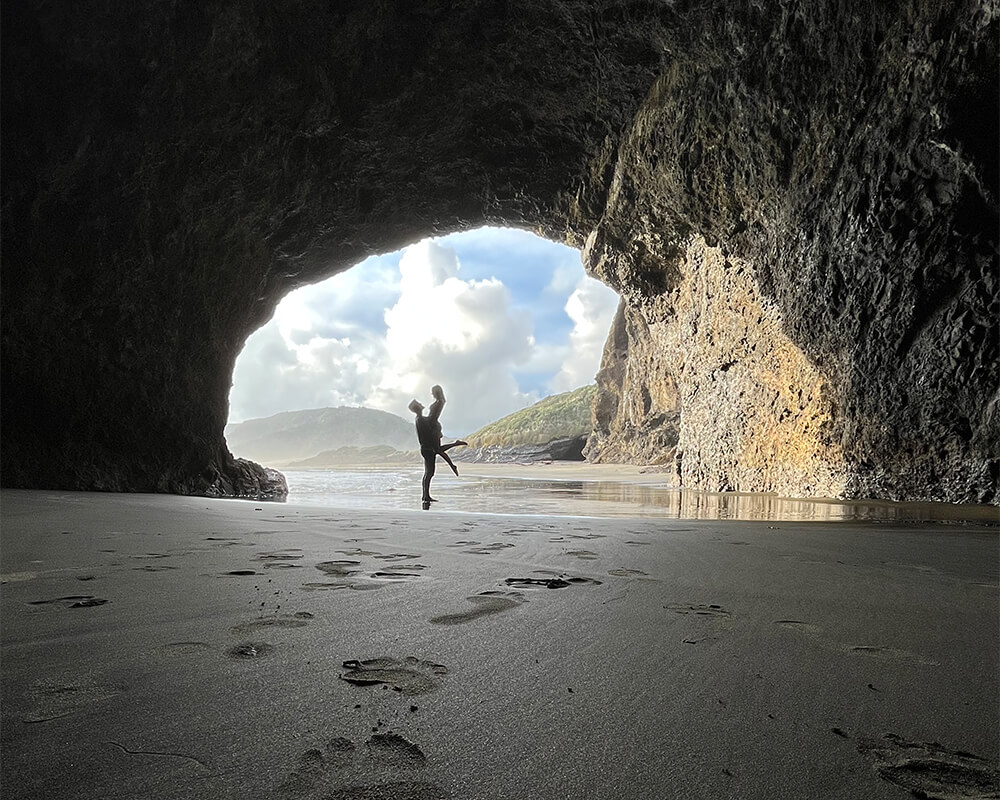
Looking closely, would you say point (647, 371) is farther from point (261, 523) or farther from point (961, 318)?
point (261, 523)

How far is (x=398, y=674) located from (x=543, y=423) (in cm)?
4723

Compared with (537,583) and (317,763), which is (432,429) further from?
(317,763)

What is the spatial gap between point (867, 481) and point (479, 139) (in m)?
6.80

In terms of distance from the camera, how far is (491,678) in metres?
1.10

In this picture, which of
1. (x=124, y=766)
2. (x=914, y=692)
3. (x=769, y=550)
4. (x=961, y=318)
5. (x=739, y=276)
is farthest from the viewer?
(x=739, y=276)

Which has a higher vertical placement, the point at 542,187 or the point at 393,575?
the point at 542,187

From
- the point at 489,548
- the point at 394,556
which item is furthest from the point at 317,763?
the point at 489,548

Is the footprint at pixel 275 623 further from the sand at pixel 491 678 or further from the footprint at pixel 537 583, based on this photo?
the footprint at pixel 537 583

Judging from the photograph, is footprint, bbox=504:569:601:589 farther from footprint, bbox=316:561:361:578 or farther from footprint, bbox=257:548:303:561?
footprint, bbox=257:548:303:561

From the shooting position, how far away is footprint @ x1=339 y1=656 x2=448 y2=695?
1.07 meters

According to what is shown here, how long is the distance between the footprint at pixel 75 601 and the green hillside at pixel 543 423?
38447 mm

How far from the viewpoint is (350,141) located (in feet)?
27.2

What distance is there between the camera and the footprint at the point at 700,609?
1.57m

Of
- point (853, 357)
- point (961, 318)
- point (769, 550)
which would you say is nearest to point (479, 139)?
point (853, 357)
